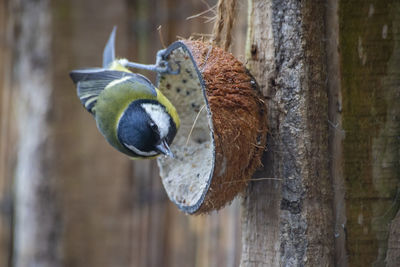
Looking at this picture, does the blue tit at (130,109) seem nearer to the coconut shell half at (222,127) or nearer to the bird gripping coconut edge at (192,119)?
the bird gripping coconut edge at (192,119)

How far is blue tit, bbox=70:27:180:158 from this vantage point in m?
1.79

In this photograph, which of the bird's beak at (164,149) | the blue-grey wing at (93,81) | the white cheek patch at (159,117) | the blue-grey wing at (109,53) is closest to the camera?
the bird's beak at (164,149)

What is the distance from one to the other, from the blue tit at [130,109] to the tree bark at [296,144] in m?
0.41

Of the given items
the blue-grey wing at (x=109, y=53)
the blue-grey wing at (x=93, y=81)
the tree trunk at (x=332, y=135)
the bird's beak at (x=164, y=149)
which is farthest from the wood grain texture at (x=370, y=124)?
the blue-grey wing at (x=109, y=53)

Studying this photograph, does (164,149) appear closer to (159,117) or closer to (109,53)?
(159,117)

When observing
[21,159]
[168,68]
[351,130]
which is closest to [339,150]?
[351,130]

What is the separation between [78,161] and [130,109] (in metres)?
1.47

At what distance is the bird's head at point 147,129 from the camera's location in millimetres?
1736

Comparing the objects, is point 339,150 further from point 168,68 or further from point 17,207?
point 17,207

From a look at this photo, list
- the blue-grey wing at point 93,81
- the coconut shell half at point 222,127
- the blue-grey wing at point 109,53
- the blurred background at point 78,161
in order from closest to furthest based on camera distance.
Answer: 1. the coconut shell half at point 222,127
2. the blue-grey wing at point 93,81
3. the blue-grey wing at point 109,53
4. the blurred background at point 78,161

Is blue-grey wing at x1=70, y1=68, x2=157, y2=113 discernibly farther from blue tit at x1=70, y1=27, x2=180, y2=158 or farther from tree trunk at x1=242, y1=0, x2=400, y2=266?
tree trunk at x1=242, y1=0, x2=400, y2=266

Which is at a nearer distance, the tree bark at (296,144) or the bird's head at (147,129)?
the tree bark at (296,144)

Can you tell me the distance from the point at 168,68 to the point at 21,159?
6.98ft

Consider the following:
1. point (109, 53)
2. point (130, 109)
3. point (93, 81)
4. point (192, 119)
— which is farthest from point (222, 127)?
point (109, 53)
